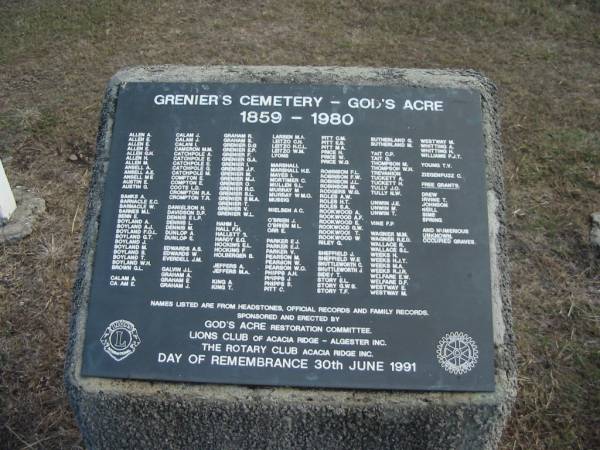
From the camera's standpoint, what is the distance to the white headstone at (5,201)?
4.88 metres

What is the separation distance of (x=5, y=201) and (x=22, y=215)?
0.59 feet

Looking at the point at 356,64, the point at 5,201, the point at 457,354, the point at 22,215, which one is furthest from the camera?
the point at 356,64

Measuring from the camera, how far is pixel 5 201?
195 inches

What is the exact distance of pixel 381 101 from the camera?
10.6 ft

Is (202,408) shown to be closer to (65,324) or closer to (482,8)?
(65,324)

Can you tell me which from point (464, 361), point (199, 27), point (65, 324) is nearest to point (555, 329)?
point (464, 361)

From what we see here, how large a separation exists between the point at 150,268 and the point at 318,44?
4.10 meters

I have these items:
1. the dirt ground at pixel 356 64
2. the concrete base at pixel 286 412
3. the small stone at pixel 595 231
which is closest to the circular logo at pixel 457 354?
the concrete base at pixel 286 412

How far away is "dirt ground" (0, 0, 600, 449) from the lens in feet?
13.7

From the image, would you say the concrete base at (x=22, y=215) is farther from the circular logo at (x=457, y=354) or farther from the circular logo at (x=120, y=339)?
the circular logo at (x=457, y=354)

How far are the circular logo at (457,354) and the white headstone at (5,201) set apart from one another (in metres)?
3.51

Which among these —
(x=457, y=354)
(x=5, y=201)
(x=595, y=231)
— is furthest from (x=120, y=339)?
(x=595, y=231)

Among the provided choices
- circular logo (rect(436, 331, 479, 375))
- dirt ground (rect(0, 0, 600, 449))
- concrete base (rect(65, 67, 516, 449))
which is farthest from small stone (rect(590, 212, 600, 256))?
circular logo (rect(436, 331, 479, 375))

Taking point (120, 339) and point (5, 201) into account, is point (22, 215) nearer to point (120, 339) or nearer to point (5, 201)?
point (5, 201)
